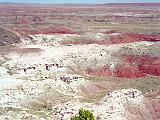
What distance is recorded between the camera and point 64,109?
44.7m

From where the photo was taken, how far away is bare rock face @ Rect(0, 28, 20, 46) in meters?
87.4

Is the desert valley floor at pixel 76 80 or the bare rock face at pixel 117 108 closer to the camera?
the bare rock face at pixel 117 108

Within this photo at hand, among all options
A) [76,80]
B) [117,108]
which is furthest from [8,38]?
[117,108]

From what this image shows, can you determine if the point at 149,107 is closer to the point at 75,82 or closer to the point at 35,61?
the point at 75,82

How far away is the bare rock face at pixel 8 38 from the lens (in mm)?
87387

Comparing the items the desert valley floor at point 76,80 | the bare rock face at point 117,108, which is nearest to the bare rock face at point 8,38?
the desert valley floor at point 76,80

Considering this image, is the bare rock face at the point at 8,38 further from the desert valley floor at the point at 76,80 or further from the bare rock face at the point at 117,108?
the bare rock face at the point at 117,108

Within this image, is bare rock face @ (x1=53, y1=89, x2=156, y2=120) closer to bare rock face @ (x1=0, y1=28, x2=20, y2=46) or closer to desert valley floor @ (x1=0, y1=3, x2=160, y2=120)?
desert valley floor @ (x1=0, y1=3, x2=160, y2=120)

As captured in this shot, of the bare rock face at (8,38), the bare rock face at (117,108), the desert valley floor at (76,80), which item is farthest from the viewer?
the bare rock face at (8,38)

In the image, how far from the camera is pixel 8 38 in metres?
89.4

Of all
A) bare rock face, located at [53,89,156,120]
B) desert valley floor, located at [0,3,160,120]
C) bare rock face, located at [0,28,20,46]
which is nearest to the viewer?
bare rock face, located at [53,89,156,120]

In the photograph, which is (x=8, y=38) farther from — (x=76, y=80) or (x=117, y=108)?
(x=117, y=108)

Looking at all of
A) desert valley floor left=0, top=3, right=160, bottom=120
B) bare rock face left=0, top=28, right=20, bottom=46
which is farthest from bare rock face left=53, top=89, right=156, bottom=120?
bare rock face left=0, top=28, right=20, bottom=46

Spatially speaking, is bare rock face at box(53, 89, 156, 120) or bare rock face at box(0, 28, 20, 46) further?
bare rock face at box(0, 28, 20, 46)
